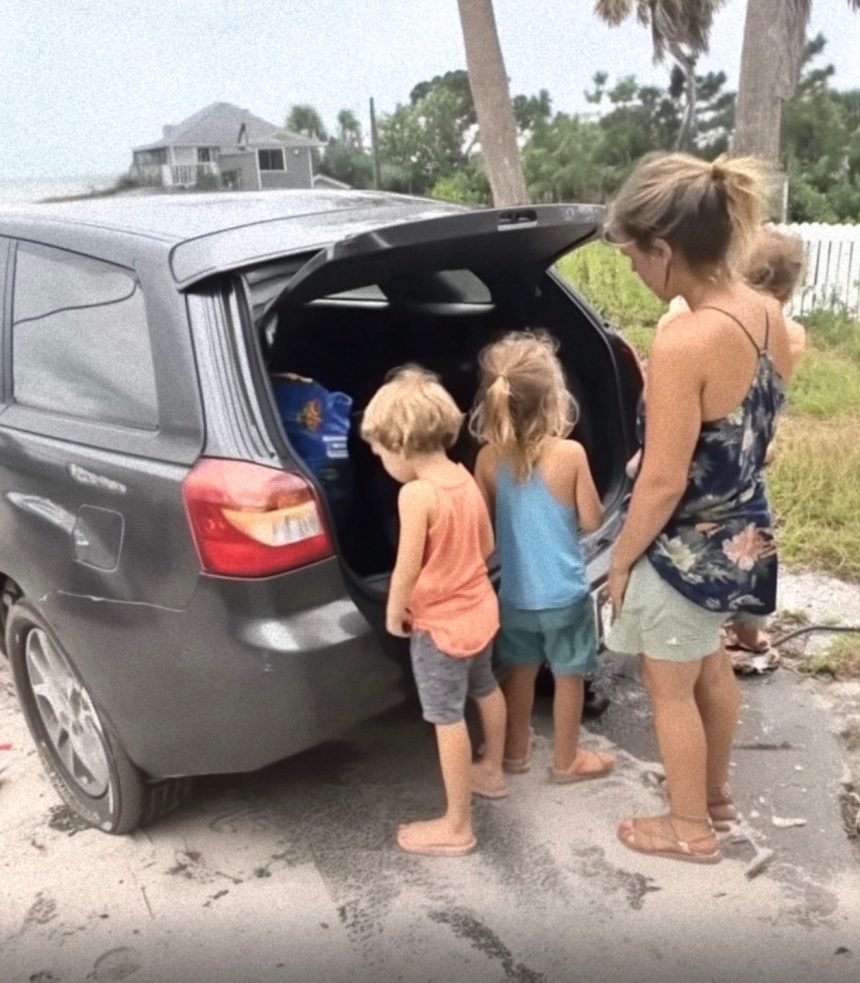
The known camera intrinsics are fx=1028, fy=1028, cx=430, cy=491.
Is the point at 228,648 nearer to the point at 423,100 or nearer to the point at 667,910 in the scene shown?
the point at 667,910

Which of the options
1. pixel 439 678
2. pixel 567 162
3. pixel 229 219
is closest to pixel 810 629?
pixel 439 678

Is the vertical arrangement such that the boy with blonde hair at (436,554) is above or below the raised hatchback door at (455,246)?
below

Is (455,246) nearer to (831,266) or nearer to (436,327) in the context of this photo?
(436,327)

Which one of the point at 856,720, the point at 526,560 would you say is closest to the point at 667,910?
the point at 526,560

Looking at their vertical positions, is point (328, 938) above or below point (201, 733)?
below

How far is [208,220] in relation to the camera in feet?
8.75

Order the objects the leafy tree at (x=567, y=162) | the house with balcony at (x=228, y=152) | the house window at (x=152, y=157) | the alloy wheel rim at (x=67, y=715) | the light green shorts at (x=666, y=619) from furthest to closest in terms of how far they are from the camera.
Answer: the house window at (x=152, y=157) < the house with balcony at (x=228, y=152) < the leafy tree at (x=567, y=162) < the alloy wheel rim at (x=67, y=715) < the light green shorts at (x=666, y=619)

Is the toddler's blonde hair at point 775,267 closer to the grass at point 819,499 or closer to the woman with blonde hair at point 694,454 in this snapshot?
the woman with blonde hair at point 694,454

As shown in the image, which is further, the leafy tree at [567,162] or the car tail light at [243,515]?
the leafy tree at [567,162]

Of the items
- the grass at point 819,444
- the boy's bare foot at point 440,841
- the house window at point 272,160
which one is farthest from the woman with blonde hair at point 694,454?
the house window at point 272,160

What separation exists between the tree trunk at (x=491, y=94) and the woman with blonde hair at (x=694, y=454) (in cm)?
1062

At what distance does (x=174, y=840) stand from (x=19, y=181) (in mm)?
7628

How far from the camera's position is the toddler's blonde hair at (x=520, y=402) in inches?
97.7

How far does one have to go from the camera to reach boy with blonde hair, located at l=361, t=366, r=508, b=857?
7.86 ft
